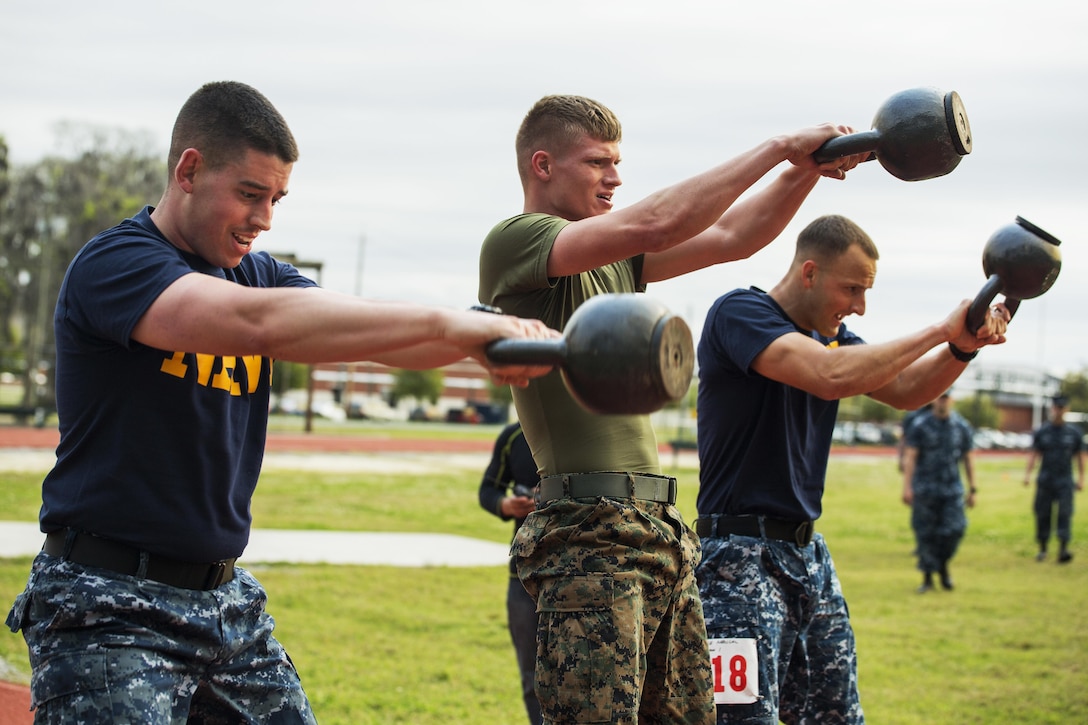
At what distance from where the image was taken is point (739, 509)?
13.8 feet

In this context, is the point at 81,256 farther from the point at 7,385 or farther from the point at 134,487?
the point at 7,385

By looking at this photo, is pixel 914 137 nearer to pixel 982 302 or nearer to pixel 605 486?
pixel 982 302

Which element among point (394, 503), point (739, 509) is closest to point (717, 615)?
point (739, 509)

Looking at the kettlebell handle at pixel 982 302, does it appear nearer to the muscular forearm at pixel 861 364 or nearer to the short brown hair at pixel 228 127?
the muscular forearm at pixel 861 364

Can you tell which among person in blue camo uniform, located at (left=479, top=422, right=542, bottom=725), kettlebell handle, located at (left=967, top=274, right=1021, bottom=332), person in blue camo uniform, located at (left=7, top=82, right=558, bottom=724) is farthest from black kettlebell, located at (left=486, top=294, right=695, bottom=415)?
person in blue camo uniform, located at (left=479, top=422, right=542, bottom=725)

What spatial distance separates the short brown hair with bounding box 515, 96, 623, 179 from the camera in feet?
11.2

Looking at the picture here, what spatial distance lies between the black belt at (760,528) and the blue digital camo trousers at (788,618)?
3cm

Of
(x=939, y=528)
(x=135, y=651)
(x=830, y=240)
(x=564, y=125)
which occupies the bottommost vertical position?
(x=939, y=528)

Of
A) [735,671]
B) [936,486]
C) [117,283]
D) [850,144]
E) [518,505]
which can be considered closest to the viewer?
[117,283]

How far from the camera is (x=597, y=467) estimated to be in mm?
3246

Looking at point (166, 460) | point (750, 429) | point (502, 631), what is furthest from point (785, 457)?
point (502, 631)

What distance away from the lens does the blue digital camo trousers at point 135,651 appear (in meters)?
2.62

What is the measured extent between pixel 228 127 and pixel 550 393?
1152 mm

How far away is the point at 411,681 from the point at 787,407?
3718 millimetres
